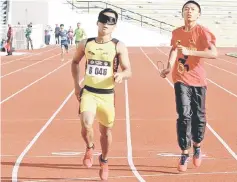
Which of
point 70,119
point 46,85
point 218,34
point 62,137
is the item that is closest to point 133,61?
point 46,85

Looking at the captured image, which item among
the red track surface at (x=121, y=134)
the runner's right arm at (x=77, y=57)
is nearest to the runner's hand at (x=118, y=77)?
the runner's right arm at (x=77, y=57)

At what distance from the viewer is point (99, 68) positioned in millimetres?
7496

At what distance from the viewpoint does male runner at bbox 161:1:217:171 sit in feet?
26.8

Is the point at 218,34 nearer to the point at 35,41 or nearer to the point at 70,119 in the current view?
the point at 35,41

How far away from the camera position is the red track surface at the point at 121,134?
804 centimetres

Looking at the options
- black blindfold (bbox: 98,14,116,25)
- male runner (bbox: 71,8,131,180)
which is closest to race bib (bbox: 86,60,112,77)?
male runner (bbox: 71,8,131,180)

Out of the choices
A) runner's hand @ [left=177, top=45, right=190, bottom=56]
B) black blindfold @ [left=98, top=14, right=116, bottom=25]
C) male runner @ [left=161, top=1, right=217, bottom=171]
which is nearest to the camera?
black blindfold @ [left=98, top=14, right=116, bottom=25]

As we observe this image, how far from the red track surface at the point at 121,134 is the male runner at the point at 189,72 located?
0.43 metres

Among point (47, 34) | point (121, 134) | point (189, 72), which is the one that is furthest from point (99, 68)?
point (47, 34)

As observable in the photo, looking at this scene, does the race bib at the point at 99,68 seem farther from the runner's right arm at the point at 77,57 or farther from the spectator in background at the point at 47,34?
the spectator in background at the point at 47,34

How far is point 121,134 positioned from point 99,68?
3910mm

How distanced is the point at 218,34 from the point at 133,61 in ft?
90.1

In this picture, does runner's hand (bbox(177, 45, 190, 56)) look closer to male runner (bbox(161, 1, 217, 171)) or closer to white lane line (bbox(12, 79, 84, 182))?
male runner (bbox(161, 1, 217, 171))

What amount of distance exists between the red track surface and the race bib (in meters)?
1.07
